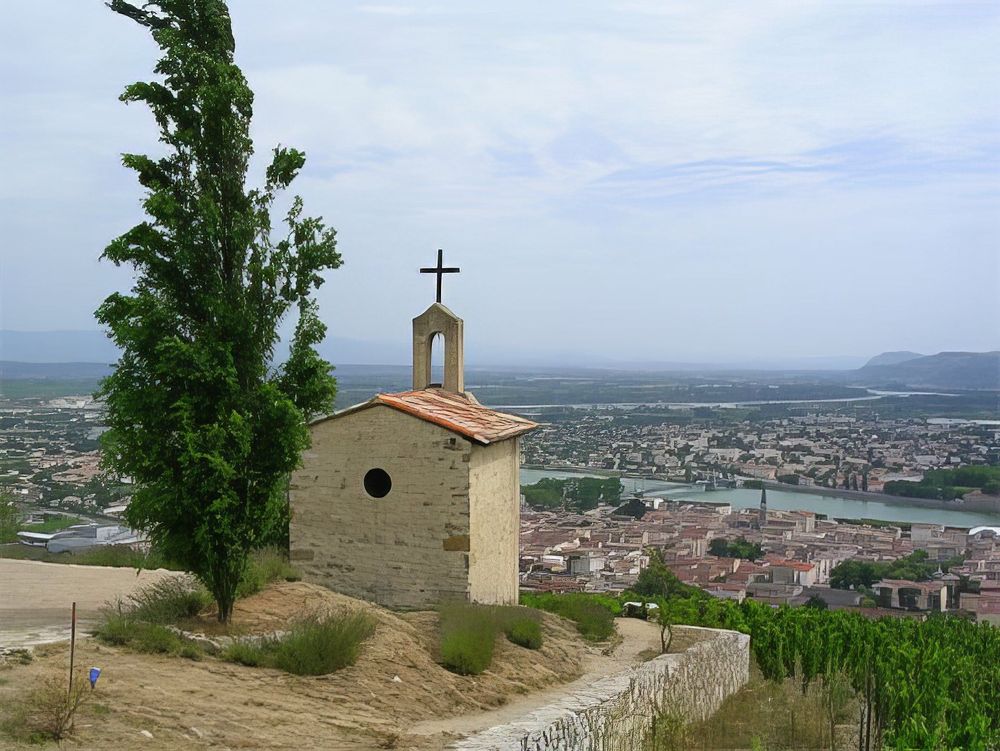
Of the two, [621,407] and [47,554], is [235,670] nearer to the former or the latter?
[47,554]

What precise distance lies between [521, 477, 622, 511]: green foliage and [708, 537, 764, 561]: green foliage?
510 cm

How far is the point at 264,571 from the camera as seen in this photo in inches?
453

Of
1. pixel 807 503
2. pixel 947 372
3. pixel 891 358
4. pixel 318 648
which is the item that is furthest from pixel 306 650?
pixel 891 358

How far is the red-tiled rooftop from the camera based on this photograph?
12531 mm

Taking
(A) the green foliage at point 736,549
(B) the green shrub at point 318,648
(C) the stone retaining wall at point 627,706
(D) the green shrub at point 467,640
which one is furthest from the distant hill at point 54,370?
(C) the stone retaining wall at point 627,706

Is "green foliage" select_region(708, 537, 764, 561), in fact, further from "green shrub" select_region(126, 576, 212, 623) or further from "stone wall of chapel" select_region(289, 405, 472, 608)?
"green shrub" select_region(126, 576, 212, 623)

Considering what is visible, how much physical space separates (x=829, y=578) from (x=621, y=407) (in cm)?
4213

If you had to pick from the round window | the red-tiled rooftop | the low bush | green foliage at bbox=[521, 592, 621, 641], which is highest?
the red-tiled rooftop

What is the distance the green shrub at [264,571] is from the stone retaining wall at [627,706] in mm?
3712

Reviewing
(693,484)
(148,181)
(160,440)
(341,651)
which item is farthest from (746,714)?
(693,484)

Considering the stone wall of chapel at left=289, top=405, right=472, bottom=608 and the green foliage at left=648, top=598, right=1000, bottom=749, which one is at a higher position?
the stone wall of chapel at left=289, top=405, right=472, bottom=608

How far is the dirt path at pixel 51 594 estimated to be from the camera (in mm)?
9469

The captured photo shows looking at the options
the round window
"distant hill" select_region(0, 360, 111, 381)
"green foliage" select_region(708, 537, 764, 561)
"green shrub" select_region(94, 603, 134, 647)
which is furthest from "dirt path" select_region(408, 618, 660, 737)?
"distant hill" select_region(0, 360, 111, 381)

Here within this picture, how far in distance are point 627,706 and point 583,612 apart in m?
4.65
